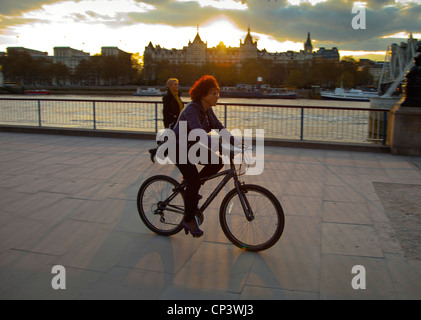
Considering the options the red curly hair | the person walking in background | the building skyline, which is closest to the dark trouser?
the red curly hair

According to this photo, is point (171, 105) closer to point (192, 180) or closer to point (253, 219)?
point (192, 180)

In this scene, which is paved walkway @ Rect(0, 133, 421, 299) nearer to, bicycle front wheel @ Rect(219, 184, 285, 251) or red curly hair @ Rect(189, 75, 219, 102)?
bicycle front wheel @ Rect(219, 184, 285, 251)

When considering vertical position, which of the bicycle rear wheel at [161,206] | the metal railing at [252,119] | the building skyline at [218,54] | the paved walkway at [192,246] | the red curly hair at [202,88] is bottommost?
the paved walkway at [192,246]

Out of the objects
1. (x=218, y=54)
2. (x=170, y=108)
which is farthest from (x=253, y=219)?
(x=218, y=54)

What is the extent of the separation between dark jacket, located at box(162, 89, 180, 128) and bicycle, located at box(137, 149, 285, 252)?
4280 mm

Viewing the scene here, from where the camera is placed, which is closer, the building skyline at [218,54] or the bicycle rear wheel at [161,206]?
the bicycle rear wheel at [161,206]

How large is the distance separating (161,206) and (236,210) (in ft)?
2.96

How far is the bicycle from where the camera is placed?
3.89m

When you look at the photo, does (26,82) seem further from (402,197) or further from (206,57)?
(402,197)

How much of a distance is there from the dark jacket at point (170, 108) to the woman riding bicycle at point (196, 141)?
4.63m

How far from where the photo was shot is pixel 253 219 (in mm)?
3961

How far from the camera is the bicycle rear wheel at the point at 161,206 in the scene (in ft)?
14.3

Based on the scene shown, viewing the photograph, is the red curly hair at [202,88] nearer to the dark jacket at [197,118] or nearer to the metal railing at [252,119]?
the dark jacket at [197,118]

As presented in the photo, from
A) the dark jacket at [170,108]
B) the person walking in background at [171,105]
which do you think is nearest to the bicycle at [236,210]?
the person walking in background at [171,105]
